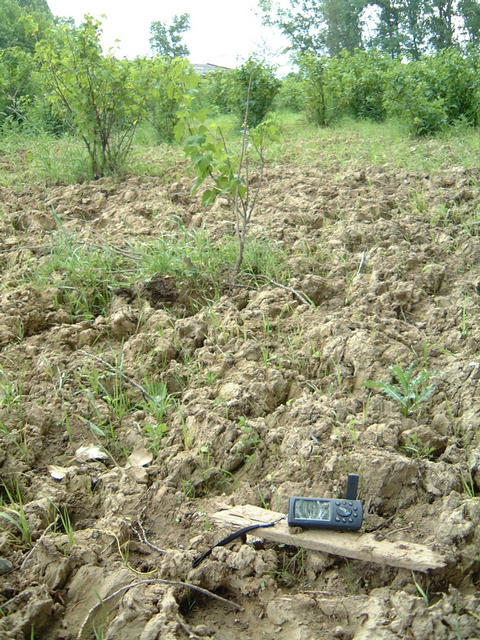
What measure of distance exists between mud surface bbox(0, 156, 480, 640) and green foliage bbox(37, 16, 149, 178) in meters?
1.66

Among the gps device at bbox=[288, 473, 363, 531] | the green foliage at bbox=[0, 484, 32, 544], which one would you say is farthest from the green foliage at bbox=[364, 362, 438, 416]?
the green foliage at bbox=[0, 484, 32, 544]

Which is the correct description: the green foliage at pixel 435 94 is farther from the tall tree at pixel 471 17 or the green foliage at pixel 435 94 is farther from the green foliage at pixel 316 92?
the tall tree at pixel 471 17

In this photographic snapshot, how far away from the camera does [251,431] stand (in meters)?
2.15

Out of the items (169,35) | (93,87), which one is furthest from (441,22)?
(93,87)

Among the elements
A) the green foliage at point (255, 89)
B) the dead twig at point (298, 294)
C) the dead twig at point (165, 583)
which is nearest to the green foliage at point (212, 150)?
the dead twig at point (298, 294)

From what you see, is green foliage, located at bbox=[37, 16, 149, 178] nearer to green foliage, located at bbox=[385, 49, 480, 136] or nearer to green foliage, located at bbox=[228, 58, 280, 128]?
green foliage, located at bbox=[385, 49, 480, 136]

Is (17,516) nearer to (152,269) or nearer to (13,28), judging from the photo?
(152,269)

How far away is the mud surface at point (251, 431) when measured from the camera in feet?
5.17

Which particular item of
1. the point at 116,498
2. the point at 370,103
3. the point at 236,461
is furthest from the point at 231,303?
the point at 370,103

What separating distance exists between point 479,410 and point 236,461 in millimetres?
839

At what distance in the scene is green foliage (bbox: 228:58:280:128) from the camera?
8.03m

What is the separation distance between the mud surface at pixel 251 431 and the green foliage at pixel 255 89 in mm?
4873

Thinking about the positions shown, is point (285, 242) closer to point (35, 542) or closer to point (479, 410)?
point (479, 410)

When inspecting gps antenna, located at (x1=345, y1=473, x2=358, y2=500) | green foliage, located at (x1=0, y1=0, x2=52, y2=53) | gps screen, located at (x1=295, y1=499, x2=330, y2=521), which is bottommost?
gps screen, located at (x1=295, y1=499, x2=330, y2=521)
